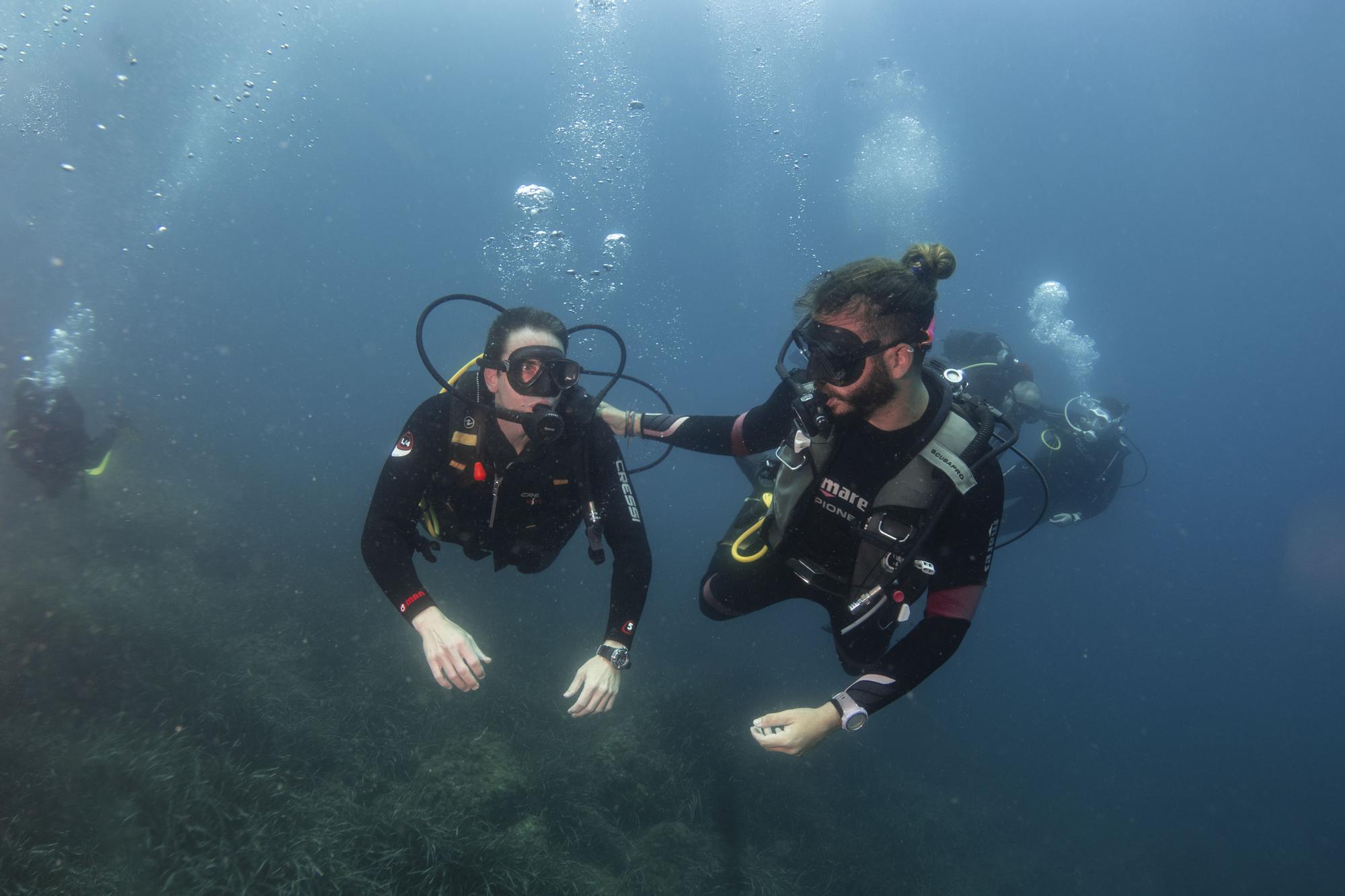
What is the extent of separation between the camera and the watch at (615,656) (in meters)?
3.23

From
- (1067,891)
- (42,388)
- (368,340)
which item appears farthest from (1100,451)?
(368,340)

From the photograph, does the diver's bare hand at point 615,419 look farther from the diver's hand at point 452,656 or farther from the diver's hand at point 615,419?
the diver's hand at point 452,656

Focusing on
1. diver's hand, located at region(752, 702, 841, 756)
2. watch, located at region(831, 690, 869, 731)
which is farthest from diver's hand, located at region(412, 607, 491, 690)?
watch, located at region(831, 690, 869, 731)

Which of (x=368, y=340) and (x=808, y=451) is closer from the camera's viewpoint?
(x=808, y=451)

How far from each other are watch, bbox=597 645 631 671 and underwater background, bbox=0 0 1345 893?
155 inches

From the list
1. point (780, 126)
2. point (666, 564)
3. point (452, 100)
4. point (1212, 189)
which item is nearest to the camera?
point (666, 564)

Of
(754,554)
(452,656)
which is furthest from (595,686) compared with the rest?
(754,554)

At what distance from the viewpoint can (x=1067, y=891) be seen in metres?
12.1

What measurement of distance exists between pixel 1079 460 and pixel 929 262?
9.85m

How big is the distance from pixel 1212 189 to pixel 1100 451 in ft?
277

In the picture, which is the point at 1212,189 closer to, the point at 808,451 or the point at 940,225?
the point at 940,225

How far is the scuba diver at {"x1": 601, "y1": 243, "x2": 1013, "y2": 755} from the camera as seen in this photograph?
2.70 meters

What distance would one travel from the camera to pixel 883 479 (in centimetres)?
312

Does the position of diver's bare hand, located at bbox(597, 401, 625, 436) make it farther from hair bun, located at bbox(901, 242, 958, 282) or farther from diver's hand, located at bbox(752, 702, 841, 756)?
diver's hand, located at bbox(752, 702, 841, 756)
